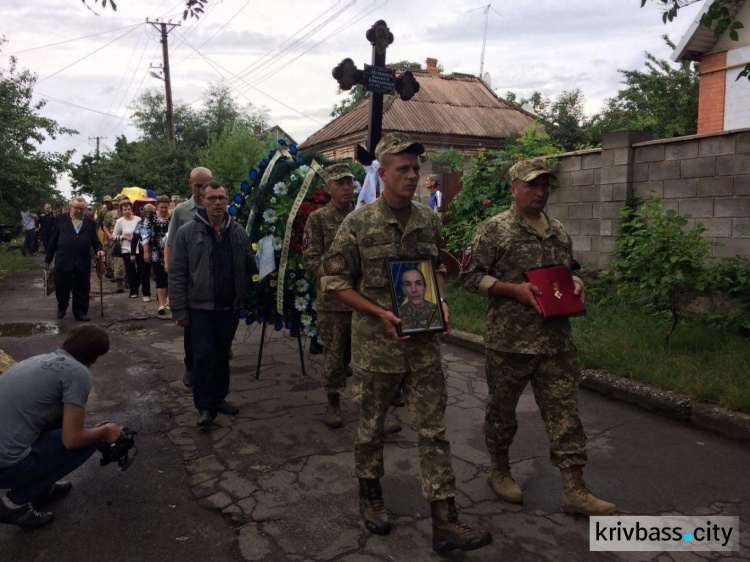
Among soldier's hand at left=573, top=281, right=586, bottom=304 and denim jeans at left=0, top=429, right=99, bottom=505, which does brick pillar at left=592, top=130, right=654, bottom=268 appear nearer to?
soldier's hand at left=573, top=281, right=586, bottom=304

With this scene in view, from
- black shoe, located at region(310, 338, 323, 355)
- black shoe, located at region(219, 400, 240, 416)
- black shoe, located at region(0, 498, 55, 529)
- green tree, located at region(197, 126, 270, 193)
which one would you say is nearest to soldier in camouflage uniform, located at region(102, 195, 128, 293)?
black shoe, located at region(310, 338, 323, 355)

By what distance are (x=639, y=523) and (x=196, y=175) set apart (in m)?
4.69

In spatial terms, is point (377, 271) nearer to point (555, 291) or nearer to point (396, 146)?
point (396, 146)

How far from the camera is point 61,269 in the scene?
875cm

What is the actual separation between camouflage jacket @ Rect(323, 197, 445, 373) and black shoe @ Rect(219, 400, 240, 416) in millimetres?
2161

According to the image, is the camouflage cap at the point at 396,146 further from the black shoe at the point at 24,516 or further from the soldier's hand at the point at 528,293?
the black shoe at the point at 24,516

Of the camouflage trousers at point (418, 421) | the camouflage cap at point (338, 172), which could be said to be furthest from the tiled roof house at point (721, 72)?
the camouflage trousers at point (418, 421)

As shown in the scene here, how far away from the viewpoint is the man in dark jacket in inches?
343

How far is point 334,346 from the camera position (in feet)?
15.6

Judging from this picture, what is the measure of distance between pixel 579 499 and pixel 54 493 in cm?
305

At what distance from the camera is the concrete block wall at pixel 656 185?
6570 millimetres

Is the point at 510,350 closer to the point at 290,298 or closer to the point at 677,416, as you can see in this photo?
the point at 677,416

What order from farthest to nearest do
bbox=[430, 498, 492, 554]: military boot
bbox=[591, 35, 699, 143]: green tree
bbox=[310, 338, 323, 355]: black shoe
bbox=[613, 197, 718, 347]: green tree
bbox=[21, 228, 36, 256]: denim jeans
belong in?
bbox=[21, 228, 36, 256]: denim jeans
bbox=[591, 35, 699, 143]: green tree
bbox=[310, 338, 323, 355]: black shoe
bbox=[613, 197, 718, 347]: green tree
bbox=[430, 498, 492, 554]: military boot

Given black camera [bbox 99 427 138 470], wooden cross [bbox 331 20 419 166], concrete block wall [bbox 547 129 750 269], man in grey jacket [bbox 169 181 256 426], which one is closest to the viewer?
black camera [bbox 99 427 138 470]
